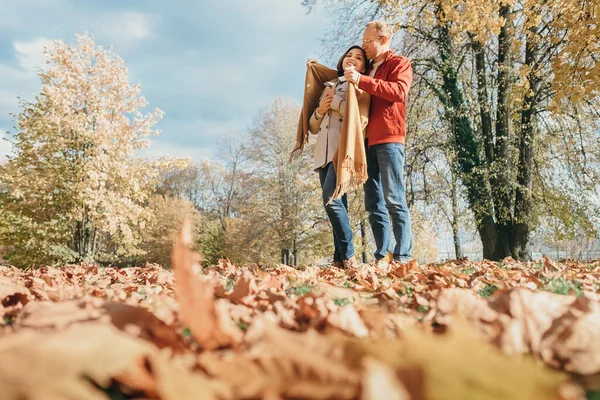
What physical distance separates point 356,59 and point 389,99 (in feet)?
2.38

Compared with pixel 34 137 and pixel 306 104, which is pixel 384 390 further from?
pixel 34 137

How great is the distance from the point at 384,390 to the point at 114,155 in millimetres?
16307

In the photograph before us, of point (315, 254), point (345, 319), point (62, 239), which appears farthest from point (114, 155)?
point (345, 319)

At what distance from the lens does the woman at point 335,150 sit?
400cm

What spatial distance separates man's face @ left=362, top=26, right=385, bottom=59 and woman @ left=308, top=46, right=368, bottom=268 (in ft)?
0.36

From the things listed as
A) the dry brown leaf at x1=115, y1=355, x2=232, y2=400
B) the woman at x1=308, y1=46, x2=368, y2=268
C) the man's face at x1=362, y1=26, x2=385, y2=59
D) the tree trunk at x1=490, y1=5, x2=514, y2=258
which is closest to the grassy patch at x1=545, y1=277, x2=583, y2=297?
the dry brown leaf at x1=115, y1=355, x2=232, y2=400

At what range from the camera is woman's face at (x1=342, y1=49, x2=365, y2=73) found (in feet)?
13.7

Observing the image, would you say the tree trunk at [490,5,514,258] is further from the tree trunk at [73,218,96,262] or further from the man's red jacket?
the tree trunk at [73,218,96,262]

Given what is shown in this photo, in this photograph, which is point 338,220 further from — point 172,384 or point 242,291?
point 172,384

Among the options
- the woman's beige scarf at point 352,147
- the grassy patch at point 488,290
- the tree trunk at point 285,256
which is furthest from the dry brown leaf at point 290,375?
the tree trunk at point 285,256

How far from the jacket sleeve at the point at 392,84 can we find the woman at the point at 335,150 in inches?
11.2

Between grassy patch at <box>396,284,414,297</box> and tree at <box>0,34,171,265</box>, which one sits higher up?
tree at <box>0,34,171,265</box>

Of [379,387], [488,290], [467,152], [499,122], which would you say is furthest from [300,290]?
[499,122]

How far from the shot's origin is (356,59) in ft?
13.9
